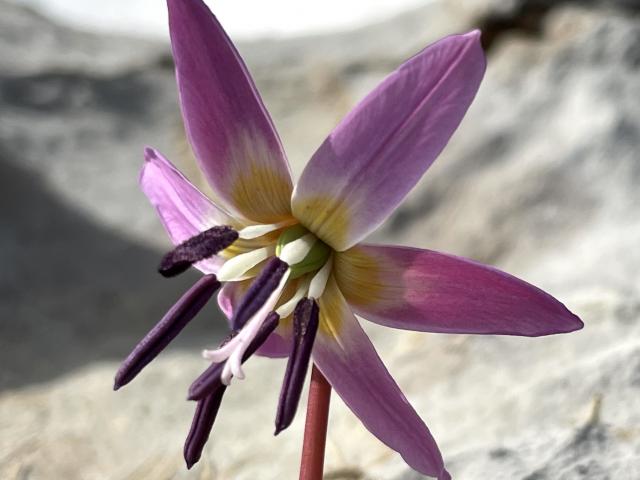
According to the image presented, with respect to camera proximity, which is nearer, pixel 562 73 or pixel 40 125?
pixel 562 73

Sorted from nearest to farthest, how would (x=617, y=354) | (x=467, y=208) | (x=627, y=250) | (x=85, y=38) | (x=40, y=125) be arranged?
(x=617, y=354)
(x=627, y=250)
(x=467, y=208)
(x=40, y=125)
(x=85, y=38)

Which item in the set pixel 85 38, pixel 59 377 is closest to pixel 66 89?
pixel 85 38

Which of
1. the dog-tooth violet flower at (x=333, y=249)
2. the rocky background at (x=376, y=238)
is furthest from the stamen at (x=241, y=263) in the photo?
the rocky background at (x=376, y=238)

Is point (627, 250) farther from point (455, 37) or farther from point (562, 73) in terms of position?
point (455, 37)

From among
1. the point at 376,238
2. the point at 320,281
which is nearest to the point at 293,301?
the point at 320,281

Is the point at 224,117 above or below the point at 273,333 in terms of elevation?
above

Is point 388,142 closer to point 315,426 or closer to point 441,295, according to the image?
point 441,295

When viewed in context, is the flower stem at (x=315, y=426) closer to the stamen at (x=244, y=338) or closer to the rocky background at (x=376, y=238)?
the stamen at (x=244, y=338)
